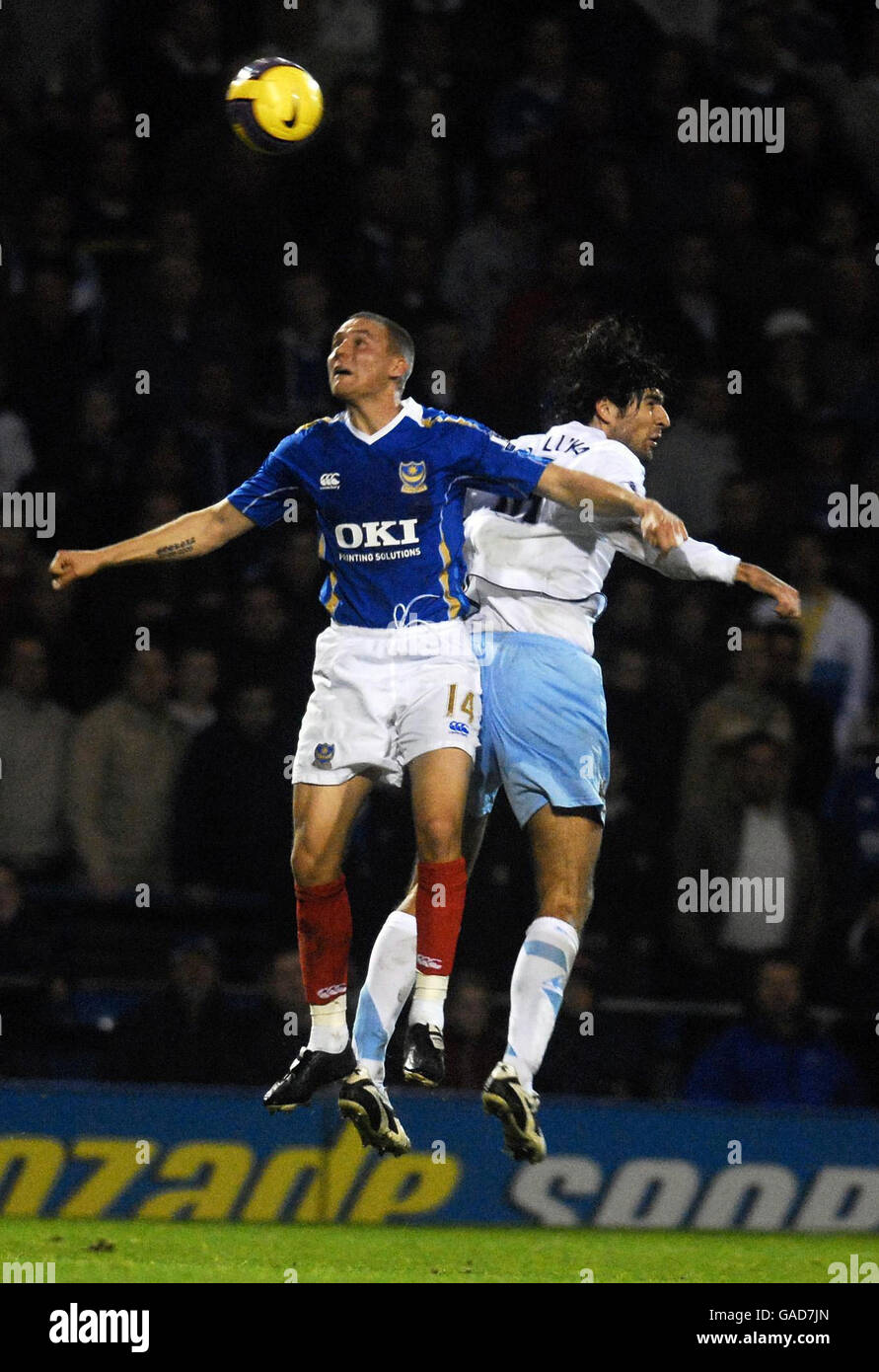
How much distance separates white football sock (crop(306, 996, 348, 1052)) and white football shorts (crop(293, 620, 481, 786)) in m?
0.72

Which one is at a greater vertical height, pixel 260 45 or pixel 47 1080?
pixel 260 45

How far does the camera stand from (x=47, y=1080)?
10.2 meters

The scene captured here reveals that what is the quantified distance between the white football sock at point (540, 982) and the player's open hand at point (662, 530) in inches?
51.9

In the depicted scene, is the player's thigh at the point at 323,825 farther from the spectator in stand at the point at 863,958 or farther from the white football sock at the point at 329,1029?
the spectator in stand at the point at 863,958

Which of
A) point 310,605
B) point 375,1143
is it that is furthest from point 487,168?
point 375,1143

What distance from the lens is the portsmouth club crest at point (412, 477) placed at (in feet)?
21.6

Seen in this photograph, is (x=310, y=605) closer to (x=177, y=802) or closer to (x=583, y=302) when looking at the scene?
(x=177, y=802)

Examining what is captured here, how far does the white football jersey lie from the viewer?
22.5ft

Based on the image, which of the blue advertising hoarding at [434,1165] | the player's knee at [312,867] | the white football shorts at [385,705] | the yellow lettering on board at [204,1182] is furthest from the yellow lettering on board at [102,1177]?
the white football shorts at [385,705]

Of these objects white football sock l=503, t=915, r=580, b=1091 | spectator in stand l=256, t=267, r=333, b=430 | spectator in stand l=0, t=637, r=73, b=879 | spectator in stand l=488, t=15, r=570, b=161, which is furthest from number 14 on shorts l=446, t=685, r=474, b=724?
spectator in stand l=488, t=15, r=570, b=161

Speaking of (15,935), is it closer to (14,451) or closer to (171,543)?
(14,451)

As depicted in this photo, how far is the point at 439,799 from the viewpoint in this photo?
6.48m

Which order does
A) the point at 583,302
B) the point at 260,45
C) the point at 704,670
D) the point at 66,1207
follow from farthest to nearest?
the point at 260,45
the point at 583,302
the point at 704,670
the point at 66,1207
